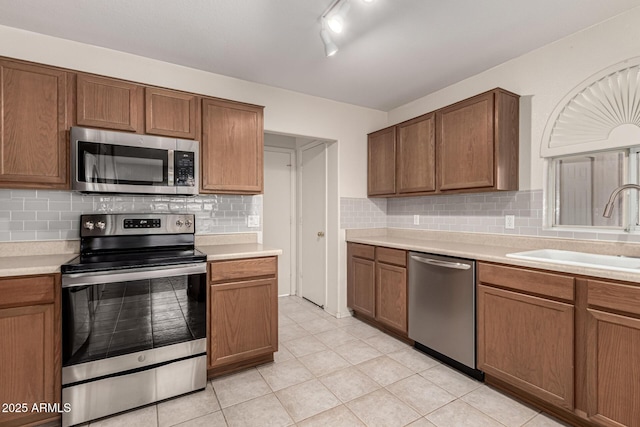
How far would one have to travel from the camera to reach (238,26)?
80.5 inches

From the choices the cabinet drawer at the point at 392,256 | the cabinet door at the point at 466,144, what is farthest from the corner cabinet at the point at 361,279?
the cabinet door at the point at 466,144

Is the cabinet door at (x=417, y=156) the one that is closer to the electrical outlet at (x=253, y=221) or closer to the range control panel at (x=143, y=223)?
the electrical outlet at (x=253, y=221)

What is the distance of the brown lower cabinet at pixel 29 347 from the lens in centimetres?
160

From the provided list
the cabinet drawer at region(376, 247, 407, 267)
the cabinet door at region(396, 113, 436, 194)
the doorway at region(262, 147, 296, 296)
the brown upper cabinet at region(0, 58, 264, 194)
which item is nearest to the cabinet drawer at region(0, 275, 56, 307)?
the brown upper cabinet at region(0, 58, 264, 194)

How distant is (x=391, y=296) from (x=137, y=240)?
2.24 meters

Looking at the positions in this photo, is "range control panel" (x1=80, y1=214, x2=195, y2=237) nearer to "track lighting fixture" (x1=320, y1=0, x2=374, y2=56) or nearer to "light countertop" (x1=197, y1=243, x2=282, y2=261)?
"light countertop" (x1=197, y1=243, x2=282, y2=261)

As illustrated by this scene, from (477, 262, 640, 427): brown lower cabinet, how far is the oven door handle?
6.54ft

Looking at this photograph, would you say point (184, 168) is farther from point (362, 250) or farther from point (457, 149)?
point (457, 149)

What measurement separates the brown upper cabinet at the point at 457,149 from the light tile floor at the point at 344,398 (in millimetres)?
1507

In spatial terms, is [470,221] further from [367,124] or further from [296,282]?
[296,282]

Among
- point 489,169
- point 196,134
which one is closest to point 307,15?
point 196,134

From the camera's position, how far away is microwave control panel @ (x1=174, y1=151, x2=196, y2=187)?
7.47 ft

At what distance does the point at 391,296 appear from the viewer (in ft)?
9.48

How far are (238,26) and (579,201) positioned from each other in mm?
2742
